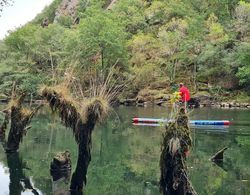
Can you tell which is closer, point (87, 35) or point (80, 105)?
point (80, 105)

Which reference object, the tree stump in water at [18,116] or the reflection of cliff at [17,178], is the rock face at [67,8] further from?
the reflection of cliff at [17,178]

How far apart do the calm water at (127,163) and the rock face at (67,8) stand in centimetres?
11894

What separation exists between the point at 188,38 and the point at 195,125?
48.1 metres

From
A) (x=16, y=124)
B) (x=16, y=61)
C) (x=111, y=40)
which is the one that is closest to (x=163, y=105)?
(x=111, y=40)

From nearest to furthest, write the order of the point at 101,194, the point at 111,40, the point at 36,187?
the point at 101,194 < the point at 36,187 < the point at 111,40

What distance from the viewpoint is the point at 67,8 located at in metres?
157

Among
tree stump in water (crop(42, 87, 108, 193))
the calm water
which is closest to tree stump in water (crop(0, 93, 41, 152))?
the calm water

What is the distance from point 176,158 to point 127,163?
30.0 ft

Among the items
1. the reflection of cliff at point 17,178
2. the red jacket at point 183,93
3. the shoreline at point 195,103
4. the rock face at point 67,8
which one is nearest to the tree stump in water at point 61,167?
the reflection of cliff at point 17,178

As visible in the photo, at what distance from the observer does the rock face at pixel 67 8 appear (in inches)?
5984

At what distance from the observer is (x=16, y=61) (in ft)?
286

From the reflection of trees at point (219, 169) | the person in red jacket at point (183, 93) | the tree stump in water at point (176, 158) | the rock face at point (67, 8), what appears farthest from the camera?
the rock face at point (67, 8)

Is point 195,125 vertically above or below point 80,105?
below

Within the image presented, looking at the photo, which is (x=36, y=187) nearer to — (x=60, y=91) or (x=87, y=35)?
(x=60, y=91)
